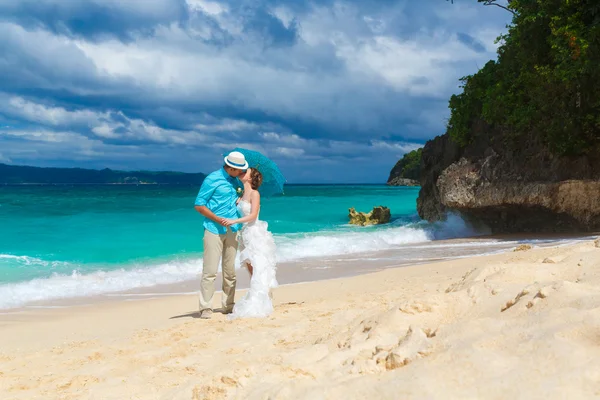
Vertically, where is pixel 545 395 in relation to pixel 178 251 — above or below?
above

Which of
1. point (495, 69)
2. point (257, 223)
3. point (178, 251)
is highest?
point (495, 69)

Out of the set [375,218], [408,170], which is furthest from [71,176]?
[375,218]

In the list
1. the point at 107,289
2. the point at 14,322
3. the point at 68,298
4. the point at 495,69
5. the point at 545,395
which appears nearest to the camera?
the point at 545,395

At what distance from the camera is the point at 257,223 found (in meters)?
6.34

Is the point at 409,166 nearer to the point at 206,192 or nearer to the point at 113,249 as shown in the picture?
the point at 113,249

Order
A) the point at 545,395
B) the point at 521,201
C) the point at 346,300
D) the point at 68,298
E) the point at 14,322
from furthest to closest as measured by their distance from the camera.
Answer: the point at 521,201, the point at 68,298, the point at 14,322, the point at 346,300, the point at 545,395

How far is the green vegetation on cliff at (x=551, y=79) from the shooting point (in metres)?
13.1

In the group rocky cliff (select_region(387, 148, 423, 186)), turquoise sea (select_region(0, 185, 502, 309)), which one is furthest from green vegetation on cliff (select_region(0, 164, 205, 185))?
turquoise sea (select_region(0, 185, 502, 309))

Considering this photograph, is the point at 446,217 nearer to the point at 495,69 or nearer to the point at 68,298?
the point at 495,69

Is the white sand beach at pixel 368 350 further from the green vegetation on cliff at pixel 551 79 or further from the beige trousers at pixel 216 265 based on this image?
the green vegetation on cliff at pixel 551 79

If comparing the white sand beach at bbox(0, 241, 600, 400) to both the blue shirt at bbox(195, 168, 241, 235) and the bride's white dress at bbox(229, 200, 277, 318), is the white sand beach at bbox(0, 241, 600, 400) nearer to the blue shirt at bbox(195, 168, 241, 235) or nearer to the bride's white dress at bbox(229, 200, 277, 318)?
the bride's white dress at bbox(229, 200, 277, 318)

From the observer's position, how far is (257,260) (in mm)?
6211

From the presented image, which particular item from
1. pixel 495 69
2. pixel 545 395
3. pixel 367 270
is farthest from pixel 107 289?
pixel 495 69

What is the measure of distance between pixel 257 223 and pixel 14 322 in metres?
3.92
